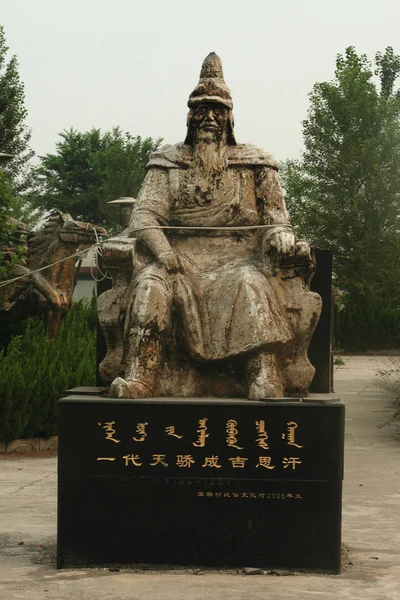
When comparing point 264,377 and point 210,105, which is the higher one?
point 210,105

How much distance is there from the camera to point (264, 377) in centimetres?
581

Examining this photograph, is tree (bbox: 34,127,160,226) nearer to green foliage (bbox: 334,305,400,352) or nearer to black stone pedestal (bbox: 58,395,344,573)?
green foliage (bbox: 334,305,400,352)

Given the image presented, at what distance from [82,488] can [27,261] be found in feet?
26.7

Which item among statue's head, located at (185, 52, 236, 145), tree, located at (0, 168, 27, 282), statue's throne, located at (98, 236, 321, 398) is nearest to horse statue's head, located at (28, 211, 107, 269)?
tree, located at (0, 168, 27, 282)

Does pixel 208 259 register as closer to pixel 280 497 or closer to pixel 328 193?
pixel 280 497

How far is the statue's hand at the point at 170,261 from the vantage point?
6066 mm

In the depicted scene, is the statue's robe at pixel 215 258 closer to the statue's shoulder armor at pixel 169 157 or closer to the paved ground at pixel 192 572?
the statue's shoulder armor at pixel 169 157

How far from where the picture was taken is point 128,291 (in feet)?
20.1

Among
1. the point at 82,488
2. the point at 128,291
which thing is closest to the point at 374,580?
the point at 82,488

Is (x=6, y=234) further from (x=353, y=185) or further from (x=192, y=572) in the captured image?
(x=353, y=185)

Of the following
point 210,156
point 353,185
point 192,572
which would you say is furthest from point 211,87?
point 353,185

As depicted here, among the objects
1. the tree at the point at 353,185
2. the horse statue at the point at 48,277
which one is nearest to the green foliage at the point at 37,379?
the horse statue at the point at 48,277

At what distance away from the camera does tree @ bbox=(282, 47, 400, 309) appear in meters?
25.4

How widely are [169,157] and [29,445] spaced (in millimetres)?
4361
